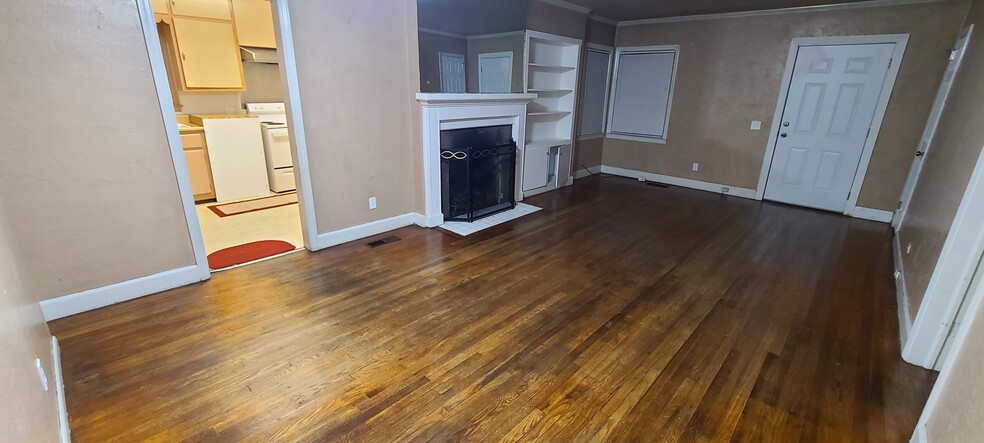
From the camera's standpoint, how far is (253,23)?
16.4 ft

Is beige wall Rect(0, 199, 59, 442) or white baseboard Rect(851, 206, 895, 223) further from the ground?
beige wall Rect(0, 199, 59, 442)

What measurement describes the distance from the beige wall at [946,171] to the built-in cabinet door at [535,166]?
141 inches

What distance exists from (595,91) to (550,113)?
3.98 ft

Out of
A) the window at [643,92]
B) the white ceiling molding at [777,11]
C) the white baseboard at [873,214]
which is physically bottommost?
the white baseboard at [873,214]

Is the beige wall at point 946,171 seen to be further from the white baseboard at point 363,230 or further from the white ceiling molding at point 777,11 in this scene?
the white baseboard at point 363,230

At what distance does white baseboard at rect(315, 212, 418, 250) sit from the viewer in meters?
3.56

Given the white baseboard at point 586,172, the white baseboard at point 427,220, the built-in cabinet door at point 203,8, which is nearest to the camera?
the white baseboard at point 427,220

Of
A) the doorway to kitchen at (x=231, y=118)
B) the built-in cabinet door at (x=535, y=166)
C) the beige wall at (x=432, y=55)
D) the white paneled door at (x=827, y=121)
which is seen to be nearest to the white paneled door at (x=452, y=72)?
the beige wall at (x=432, y=55)

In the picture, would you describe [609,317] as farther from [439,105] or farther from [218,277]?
[218,277]

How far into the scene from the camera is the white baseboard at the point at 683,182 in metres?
5.63

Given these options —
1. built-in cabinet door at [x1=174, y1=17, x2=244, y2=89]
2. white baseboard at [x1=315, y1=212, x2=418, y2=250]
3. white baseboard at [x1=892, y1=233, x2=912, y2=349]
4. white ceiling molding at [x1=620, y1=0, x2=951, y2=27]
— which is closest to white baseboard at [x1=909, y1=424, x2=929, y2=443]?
white baseboard at [x1=892, y1=233, x2=912, y2=349]

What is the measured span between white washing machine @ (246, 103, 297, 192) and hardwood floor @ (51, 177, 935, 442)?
2331mm

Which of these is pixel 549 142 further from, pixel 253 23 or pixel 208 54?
pixel 208 54

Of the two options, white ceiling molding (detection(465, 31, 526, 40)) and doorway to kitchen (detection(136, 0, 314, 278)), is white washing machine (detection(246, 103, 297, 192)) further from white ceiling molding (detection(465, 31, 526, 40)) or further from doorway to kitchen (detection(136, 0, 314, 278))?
white ceiling molding (detection(465, 31, 526, 40))
